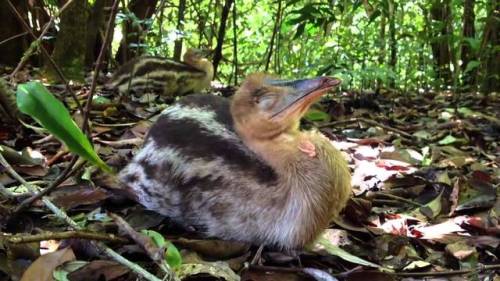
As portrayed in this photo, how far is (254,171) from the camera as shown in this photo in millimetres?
2188

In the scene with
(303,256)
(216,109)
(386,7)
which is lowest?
(303,256)

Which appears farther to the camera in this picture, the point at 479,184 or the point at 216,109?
the point at 479,184

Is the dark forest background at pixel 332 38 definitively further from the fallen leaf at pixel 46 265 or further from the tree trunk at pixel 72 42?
the fallen leaf at pixel 46 265

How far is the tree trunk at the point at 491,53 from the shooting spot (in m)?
5.73

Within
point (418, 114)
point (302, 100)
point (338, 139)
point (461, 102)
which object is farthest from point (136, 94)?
Result: point (302, 100)

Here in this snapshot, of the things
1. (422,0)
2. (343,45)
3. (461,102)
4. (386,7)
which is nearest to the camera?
(386,7)

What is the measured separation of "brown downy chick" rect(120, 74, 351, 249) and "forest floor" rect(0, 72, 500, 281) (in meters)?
0.07

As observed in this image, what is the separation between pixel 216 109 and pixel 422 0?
5290 millimetres

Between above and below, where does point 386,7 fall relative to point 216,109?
above

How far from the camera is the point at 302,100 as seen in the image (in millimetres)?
2230

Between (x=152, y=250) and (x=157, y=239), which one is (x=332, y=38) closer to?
(x=157, y=239)

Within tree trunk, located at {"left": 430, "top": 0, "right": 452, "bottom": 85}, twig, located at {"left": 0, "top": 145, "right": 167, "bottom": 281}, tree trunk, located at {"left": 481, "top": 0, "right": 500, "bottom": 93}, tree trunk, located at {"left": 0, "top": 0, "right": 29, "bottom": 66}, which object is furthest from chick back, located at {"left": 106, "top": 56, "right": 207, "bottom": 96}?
twig, located at {"left": 0, "top": 145, "right": 167, "bottom": 281}

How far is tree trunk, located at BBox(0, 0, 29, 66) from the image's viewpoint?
21.3ft

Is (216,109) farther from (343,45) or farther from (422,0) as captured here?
(422,0)
